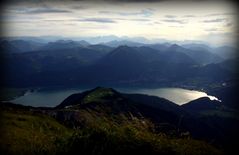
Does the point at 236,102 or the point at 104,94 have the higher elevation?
the point at 236,102

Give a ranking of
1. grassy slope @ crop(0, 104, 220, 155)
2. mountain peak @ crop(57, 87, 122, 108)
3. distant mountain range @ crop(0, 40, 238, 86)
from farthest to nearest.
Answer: distant mountain range @ crop(0, 40, 238, 86) < mountain peak @ crop(57, 87, 122, 108) < grassy slope @ crop(0, 104, 220, 155)

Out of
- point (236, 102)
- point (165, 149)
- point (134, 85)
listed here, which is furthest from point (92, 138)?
point (134, 85)

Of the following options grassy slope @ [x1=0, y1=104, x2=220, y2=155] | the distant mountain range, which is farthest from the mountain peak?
the distant mountain range

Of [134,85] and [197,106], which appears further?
[134,85]

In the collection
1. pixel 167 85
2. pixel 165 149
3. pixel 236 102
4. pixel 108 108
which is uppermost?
pixel 236 102

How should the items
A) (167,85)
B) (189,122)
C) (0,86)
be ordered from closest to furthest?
(0,86) → (189,122) → (167,85)

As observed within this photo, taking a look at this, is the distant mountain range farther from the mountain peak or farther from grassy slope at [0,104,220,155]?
grassy slope at [0,104,220,155]

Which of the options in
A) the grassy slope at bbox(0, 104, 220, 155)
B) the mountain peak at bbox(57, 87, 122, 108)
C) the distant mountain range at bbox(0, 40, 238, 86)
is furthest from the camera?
the distant mountain range at bbox(0, 40, 238, 86)

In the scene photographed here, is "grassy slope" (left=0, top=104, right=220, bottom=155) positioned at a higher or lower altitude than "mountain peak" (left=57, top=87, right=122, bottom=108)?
higher

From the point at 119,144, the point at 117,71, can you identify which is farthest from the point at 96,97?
the point at 117,71

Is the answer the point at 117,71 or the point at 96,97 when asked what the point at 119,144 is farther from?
the point at 117,71

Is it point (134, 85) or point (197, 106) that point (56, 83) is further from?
point (197, 106)
